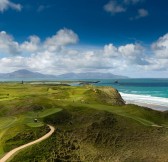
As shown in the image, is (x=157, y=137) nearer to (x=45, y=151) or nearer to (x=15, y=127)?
(x=45, y=151)

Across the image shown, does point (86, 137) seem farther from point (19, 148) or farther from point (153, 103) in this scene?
point (153, 103)

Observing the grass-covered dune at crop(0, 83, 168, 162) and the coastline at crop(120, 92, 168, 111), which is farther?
the coastline at crop(120, 92, 168, 111)

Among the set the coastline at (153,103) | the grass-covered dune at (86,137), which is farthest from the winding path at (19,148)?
the coastline at (153,103)

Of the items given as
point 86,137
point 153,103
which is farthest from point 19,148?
point 153,103

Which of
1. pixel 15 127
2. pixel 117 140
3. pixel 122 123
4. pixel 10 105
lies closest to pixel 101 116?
pixel 122 123

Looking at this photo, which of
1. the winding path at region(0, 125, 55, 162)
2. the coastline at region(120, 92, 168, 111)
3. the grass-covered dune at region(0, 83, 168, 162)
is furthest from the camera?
the coastline at region(120, 92, 168, 111)

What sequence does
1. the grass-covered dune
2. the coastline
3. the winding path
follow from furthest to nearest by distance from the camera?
the coastline, the grass-covered dune, the winding path

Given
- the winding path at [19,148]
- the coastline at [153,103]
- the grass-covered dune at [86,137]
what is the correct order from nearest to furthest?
the winding path at [19,148]
the grass-covered dune at [86,137]
the coastline at [153,103]

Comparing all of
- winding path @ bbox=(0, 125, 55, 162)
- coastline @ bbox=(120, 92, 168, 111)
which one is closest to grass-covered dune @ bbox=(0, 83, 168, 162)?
winding path @ bbox=(0, 125, 55, 162)

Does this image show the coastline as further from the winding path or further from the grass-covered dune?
the winding path

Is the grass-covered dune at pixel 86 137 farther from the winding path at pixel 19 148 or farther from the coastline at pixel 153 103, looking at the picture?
the coastline at pixel 153 103

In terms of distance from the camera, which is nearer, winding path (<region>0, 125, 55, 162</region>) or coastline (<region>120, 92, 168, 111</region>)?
winding path (<region>0, 125, 55, 162</region>)
